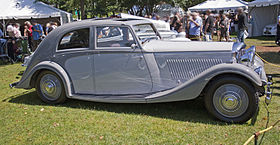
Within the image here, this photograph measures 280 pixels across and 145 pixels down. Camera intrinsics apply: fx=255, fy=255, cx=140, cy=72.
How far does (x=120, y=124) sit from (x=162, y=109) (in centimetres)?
105

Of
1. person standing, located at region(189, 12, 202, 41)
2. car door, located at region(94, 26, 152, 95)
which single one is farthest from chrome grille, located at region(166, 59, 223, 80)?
person standing, located at region(189, 12, 202, 41)

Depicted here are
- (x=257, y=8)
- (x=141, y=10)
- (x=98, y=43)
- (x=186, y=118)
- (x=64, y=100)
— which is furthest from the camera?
(x=141, y=10)

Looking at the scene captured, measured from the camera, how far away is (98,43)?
4.99 meters

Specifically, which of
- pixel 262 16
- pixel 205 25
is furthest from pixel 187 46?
pixel 262 16

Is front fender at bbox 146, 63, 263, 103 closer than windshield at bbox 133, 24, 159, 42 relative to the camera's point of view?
Yes

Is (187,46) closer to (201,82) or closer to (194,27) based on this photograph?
(201,82)

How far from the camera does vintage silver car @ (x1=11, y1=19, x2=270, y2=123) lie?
165 inches

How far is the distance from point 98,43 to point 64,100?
1.52 m

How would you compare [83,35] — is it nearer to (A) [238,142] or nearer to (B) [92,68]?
(B) [92,68]

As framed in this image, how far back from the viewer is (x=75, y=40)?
17.1 ft

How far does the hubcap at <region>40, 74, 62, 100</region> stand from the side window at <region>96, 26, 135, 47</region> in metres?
1.30

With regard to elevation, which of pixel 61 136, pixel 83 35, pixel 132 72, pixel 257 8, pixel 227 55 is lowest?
pixel 61 136

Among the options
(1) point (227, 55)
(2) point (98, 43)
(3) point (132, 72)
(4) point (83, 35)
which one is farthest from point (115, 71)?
(1) point (227, 55)

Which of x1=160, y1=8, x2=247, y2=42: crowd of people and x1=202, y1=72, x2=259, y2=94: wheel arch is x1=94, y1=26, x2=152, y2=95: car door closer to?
x1=202, y1=72, x2=259, y2=94: wheel arch
